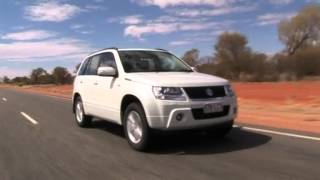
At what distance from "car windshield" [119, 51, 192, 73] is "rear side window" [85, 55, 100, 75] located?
1.41m

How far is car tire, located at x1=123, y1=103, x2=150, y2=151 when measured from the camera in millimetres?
8555

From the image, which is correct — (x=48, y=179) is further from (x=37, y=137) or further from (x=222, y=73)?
(x=222, y=73)

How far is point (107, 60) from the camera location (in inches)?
424

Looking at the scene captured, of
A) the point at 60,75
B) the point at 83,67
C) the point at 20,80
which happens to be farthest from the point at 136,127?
the point at 20,80

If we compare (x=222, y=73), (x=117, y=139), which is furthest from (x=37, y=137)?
(x=222, y=73)

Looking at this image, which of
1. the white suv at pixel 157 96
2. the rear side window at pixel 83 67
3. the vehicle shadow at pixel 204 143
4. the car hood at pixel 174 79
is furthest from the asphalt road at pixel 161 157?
the rear side window at pixel 83 67

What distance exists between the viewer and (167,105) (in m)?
8.23

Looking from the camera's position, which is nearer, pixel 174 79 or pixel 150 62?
pixel 174 79

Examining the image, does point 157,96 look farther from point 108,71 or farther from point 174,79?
point 108,71

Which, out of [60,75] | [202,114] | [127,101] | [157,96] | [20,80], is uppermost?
[157,96]

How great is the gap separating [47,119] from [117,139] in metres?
5.52

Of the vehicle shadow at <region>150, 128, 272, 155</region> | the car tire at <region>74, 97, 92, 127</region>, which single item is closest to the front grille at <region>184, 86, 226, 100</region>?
the vehicle shadow at <region>150, 128, 272, 155</region>

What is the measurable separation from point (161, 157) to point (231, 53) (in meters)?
56.6

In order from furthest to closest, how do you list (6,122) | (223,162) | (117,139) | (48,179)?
(6,122) → (117,139) → (223,162) → (48,179)
